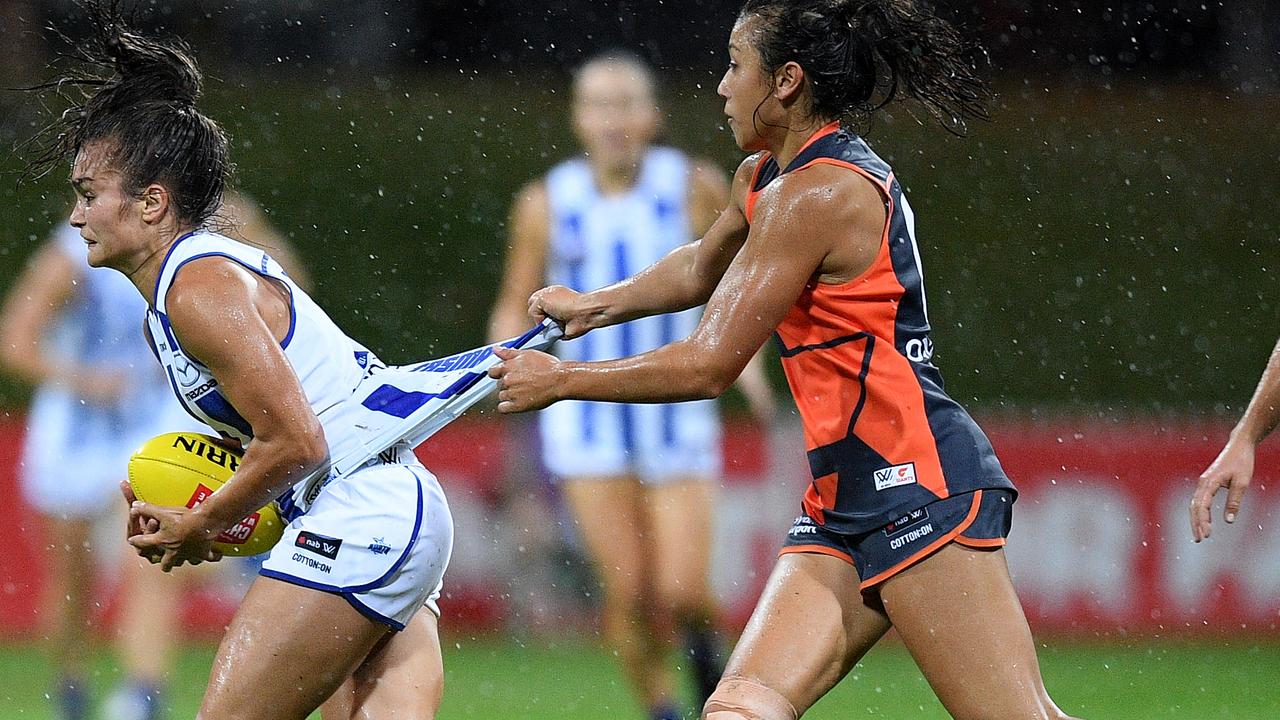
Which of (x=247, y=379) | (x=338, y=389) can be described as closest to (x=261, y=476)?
(x=247, y=379)

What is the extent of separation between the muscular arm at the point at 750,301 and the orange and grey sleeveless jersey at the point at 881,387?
0.19ft

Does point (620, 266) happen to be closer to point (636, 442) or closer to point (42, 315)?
point (636, 442)

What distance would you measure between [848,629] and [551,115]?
11074 mm

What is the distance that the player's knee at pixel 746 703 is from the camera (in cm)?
358

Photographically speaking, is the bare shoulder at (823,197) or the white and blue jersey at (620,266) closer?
the bare shoulder at (823,197)

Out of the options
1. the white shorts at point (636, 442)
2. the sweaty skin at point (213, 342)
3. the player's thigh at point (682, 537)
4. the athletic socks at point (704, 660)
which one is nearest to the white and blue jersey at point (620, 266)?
the white shorts at point (636, 442)

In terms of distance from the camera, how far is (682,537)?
602 centimetres

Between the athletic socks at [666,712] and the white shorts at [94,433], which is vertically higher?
the white shorts at [94,433]

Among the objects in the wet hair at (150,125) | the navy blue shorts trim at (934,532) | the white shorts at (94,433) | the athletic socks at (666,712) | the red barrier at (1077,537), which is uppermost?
the wet hair at (150,125)

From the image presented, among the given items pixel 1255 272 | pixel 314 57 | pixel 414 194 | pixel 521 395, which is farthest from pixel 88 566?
pixel 1255 272

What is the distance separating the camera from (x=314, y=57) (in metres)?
14.6

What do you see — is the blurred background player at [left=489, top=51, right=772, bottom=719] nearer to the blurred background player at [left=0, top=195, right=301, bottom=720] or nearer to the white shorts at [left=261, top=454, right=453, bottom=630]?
the blurred background player at [left=0, top=195, right=301, bottom=720]

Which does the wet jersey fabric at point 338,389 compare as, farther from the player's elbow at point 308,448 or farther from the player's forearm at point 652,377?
the player's forearm at point 652,377

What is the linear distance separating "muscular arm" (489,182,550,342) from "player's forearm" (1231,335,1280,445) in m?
3.10
